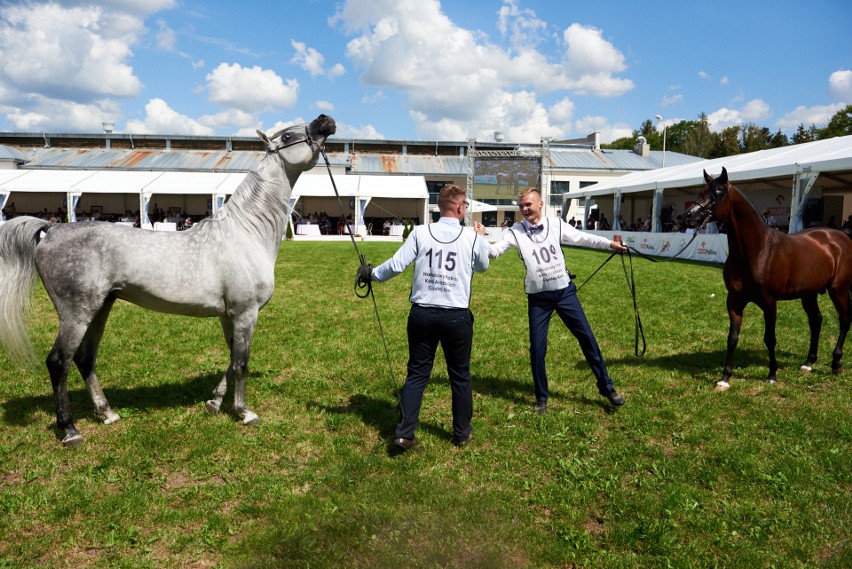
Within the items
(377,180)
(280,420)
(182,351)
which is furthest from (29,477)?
(377,180)

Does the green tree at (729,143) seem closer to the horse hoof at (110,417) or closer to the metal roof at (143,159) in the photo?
the metal roof at (143,159)

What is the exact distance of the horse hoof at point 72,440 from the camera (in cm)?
427

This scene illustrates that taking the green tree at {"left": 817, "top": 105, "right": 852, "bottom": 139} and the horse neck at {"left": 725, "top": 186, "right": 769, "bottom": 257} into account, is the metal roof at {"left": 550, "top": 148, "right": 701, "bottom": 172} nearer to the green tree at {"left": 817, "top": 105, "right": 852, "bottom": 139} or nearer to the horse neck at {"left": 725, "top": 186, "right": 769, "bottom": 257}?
the green tree at {"left": 817, "top": 105, "right": 852, "bottom": 139}

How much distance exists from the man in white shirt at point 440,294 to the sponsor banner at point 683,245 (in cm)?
1411

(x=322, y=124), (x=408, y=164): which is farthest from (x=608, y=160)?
(x=322, y=124)

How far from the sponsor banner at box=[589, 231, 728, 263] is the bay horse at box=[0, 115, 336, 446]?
569 inches

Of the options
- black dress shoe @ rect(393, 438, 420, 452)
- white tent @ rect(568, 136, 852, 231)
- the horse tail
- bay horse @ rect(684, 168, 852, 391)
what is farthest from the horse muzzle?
white tent @ rect(568, 136, 852, 231)

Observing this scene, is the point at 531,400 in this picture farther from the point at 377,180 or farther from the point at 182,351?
the point at 377,180

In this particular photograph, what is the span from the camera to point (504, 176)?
32812mm

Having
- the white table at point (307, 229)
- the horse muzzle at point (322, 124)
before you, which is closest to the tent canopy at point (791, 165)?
the horse muzzle at point (322, 124)

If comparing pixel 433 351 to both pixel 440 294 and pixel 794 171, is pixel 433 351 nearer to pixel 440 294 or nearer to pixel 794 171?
pixel 440 294

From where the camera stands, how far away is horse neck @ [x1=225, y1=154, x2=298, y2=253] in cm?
479

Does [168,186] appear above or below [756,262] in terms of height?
above

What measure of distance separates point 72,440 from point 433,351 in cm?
294
